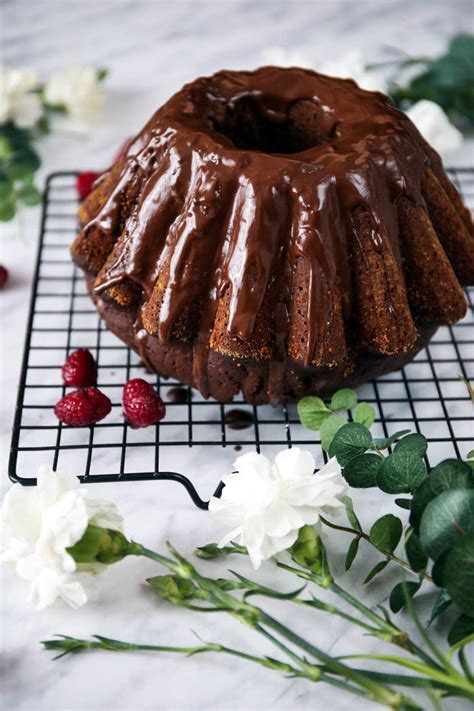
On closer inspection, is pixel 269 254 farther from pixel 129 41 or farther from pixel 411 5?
pixel 411 5

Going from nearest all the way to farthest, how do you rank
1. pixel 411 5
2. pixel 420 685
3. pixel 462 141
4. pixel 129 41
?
pixel 420 685 → pixel 462 141 → pixel 129 41 → pixel 411 5

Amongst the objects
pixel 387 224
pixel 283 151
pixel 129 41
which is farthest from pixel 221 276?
pixel 129 41

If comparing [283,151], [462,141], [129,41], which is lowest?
[462,141]

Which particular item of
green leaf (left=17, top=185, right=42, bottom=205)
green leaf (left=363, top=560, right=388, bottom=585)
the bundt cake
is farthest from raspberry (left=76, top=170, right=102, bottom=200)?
green leaf (left=363, top=560, right=388, bottom=585)

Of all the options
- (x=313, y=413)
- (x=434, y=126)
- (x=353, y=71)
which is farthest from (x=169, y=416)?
(x=353, y=71)

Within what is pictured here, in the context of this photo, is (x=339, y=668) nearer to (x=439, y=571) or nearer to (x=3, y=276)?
(x=439, y=571)

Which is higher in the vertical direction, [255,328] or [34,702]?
[255,328]

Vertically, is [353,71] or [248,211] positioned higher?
[248,211]

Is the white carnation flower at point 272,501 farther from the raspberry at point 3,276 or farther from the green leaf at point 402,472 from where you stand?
the raspberry at point 3,276
